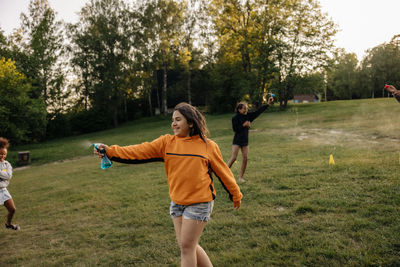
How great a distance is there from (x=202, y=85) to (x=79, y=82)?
1851 centimetres

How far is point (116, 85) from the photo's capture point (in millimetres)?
35812

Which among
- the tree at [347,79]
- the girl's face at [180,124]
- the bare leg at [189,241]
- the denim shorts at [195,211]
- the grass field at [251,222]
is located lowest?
the grass field at [251,222]

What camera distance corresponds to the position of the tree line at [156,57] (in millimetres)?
30062

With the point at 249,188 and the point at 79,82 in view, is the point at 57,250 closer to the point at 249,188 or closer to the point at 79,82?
the point at 249,188

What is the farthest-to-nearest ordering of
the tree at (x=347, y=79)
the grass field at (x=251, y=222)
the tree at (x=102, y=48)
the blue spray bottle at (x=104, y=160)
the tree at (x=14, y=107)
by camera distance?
the tree at (x=347, y=79) < the tree at (x=102, y=48) < the tree at (x=14, y=107) < the grass field at (x=251, y=222) < the blue spray bottle at (x=104, y=160)

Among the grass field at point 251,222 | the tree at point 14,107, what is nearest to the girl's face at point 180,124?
the grass field at point 251,222

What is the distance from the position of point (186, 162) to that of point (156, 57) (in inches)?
1391

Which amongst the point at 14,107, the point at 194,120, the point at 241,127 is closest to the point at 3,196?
the point at 194,120

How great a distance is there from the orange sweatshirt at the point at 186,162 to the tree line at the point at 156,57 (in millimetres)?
24969

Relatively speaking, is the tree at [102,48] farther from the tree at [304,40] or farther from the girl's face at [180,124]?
the girl's face at [180,124]

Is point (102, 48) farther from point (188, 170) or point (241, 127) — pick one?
point (188, 170)

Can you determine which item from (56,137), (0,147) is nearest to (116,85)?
(56,137)

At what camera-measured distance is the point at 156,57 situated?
36000 mm

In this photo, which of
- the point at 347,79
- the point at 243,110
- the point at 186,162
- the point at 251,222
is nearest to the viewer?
the point at 186,162
